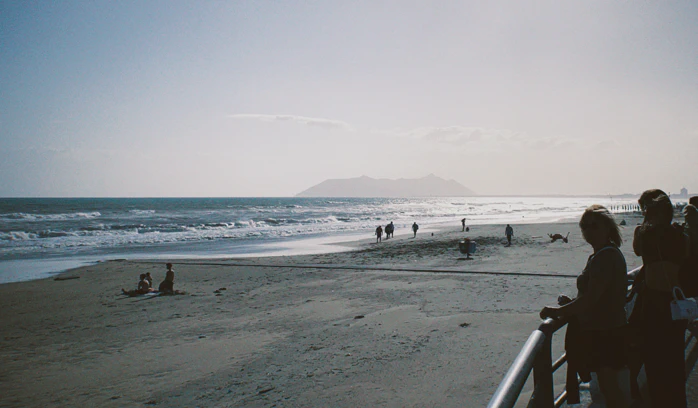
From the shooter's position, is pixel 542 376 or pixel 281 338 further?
pixel 281 338

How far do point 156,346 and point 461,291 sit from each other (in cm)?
744

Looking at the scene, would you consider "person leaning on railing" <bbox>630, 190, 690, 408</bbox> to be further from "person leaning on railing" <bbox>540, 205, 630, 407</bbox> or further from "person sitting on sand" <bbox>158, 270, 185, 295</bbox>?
"person sitting on sand" <bbox>158, 270, 185, 295</bbox>

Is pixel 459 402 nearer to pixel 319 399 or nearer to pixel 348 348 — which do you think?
pixel 319 399

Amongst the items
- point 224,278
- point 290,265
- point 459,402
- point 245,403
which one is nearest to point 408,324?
point 459,402

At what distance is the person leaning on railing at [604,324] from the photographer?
2549mm

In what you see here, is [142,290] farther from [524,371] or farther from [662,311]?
[524,371]

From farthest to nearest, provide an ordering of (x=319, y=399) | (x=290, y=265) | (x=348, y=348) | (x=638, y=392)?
(x=290, y=265)
(x=348, y=348)
(x=319, y=399)
(x=638, y=392)

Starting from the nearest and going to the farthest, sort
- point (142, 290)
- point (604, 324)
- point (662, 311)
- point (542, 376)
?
point (542, 376) → point (604, 324) → point (662, 311) → point (142, 290)

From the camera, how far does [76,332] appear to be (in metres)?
9.17

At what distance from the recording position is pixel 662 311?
9.57 feet

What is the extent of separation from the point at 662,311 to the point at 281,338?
6347mm

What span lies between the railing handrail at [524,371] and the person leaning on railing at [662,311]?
117 cm

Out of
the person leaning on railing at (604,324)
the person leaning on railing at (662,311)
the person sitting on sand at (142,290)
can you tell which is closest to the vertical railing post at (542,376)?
the person leaning on railing at (604,324)

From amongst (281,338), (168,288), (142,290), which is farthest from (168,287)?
(281,338)
